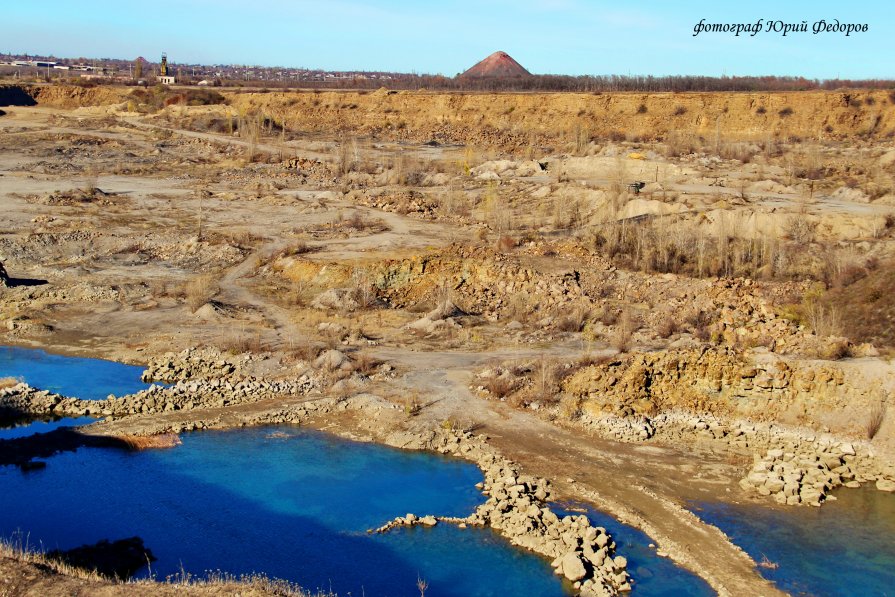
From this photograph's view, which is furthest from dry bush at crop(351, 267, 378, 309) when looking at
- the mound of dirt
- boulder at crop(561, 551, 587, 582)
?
the mound of dirt

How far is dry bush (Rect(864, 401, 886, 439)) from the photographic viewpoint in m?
18.1

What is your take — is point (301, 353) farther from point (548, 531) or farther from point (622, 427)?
point (548, 531)

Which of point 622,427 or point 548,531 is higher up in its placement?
point 622,427

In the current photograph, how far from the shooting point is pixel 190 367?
73.6 ft

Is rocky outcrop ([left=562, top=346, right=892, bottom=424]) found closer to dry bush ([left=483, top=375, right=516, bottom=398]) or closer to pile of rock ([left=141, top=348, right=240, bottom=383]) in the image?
dry bush ([left=483, top=375, right=516, bottom=398])

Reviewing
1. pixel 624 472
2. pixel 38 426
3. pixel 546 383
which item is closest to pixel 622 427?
pixel 624 472

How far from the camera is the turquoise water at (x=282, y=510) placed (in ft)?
46.3

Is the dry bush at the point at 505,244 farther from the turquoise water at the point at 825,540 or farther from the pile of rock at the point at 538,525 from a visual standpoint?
the turquoise water at the point at 825,540

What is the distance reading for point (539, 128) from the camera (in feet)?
218

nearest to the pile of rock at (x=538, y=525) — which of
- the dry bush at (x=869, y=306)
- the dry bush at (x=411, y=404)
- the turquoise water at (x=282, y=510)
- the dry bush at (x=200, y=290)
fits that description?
the turquoise water at (x=282, y=510)

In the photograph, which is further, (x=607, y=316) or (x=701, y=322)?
(x=607, y=316)

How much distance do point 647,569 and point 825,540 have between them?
3.25m

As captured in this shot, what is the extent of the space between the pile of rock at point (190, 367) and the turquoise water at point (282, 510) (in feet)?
9.72

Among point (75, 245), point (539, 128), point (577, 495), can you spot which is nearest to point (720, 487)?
point (577, 495)
